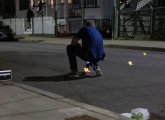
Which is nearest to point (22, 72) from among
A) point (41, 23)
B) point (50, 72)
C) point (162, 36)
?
point (50, 72)

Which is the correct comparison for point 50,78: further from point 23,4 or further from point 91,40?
point 23,4

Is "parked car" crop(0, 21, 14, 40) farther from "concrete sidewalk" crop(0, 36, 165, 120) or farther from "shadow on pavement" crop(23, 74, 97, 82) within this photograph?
"concrete sidewalk" crop(0, 36, 165, 120)

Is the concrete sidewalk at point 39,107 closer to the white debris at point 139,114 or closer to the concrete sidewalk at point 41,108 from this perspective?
the concrete sidewalk at point 41,108

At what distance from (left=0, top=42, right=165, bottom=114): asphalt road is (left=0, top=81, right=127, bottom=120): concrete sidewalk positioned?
1.76 feet

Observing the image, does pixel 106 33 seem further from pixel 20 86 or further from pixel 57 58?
pixel 20 86

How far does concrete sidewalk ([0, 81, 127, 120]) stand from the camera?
735 centimetres

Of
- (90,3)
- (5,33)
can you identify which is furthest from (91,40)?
(90,3)

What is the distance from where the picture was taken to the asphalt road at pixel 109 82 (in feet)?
29.1

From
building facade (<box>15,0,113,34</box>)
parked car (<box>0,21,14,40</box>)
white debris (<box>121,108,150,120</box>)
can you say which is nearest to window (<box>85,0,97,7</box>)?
building facade (<box>15,0,113,34</box>)

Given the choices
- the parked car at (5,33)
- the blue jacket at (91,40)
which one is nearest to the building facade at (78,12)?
the parked car at (5,33)

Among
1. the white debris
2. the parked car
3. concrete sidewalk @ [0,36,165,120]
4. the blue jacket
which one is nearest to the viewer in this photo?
the white debris

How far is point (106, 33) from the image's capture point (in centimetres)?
3256

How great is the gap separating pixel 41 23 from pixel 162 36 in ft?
43.0

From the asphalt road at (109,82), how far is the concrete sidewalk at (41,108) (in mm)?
538
